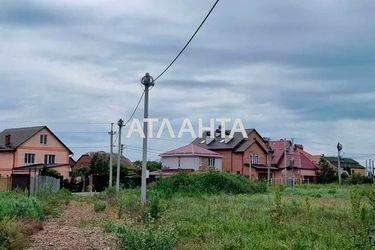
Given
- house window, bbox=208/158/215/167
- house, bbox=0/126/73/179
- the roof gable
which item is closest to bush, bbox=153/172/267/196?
house window, bbox=208/158/215/167

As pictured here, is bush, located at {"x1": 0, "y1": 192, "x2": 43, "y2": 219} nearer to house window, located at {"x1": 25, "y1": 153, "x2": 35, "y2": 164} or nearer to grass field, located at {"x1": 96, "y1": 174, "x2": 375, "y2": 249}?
grass field, located at {"x1": 96, "y1": 174, "x2": 375, "y2": 249}

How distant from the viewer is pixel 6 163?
56.1 m

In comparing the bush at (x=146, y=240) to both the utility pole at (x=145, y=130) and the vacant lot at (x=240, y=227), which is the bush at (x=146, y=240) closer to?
the vacant lot at (x=240, y=227)

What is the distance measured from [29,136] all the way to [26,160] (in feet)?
8.12

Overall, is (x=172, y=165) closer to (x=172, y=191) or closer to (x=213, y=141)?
(x=213, y=141)

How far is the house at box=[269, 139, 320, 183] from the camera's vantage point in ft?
217

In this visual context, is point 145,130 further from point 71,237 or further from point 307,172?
point 307,172

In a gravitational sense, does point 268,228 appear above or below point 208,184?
below

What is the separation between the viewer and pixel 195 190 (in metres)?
33.0

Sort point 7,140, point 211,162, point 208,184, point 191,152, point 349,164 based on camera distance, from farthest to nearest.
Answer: point 349,164 < point 211,162 < point 191,152 < point 7,140 < point 208,184

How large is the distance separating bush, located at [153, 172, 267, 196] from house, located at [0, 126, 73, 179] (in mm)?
24242

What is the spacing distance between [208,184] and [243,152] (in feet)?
88.8

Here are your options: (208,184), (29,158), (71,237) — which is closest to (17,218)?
(71,237)

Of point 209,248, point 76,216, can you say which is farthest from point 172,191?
point 209,248
